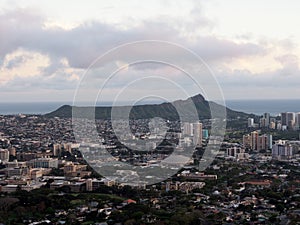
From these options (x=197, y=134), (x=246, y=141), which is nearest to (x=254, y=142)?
(x=246, y=141)

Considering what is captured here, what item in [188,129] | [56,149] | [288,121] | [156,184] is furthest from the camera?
[288,121]

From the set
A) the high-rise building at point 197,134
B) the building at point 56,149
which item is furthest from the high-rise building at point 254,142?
the building at point 56,149

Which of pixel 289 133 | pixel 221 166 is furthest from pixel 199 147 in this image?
pixel 289 133

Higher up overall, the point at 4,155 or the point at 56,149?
the point at 56,149

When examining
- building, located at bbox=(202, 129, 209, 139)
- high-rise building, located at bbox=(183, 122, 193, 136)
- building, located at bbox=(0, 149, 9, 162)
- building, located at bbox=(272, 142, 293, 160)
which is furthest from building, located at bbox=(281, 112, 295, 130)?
building, located at bbox=(0, 149, 9, 162)

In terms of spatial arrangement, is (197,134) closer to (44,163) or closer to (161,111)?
(161,111)

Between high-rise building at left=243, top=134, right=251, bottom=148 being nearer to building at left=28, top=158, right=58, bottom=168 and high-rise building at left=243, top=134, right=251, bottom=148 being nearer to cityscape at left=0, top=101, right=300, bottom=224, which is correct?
cityscape at left=0, top=101, right=300, bottom=224

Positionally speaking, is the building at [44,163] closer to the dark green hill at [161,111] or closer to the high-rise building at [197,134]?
the dark green hill at [161,111]

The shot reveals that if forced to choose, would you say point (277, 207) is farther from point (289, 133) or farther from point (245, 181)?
point (289, 133)

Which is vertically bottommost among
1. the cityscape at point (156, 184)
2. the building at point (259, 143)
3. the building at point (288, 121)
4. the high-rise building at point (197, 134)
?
the cityscape at point (156, 184)

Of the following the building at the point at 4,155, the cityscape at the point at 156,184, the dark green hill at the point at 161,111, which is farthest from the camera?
the building at the point at 4,155

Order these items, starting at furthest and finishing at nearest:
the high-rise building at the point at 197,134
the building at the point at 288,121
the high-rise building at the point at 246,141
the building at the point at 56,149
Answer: the building at the point at 288,121, the high-rise building at the point at 246,141, the building at the point at 56,149, the high-rise building at the point at 197,134
